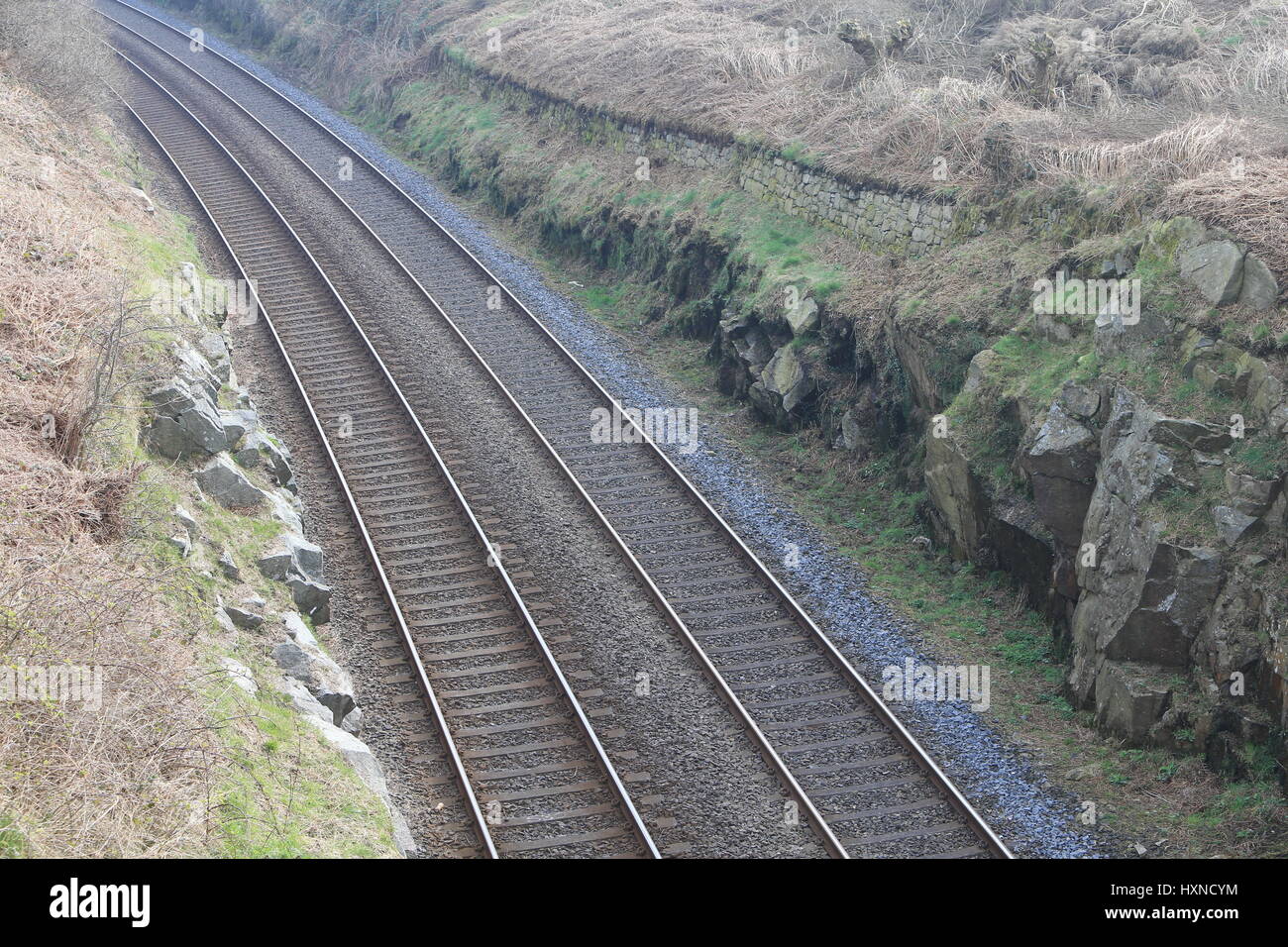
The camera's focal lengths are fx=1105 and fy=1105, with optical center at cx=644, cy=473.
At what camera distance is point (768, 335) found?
1889cm

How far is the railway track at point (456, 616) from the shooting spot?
10359 millimetres

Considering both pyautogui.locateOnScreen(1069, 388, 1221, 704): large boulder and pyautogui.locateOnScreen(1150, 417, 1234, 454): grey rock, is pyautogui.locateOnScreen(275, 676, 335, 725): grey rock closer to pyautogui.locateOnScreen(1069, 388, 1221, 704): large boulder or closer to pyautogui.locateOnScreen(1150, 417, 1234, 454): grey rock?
pyautogui.locateOnScreen(1069, 388, 1221, 704): large boulder

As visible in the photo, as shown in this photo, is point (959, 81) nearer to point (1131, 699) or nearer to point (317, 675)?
point (1131, 699)

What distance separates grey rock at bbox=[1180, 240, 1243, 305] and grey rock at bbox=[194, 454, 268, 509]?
11.3 metres

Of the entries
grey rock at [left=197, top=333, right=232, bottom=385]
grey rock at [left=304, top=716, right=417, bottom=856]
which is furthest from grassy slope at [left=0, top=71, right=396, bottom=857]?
grey rock at [left=197, top=333, right=232, bottom=385]

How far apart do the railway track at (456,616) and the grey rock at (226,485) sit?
5.51 ft

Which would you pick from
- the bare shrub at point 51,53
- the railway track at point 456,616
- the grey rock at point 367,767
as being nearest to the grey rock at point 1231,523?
the railway track at point 456,616

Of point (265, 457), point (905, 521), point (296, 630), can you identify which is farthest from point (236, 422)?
point (905, 521)

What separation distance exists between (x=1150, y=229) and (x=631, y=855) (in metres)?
9.46

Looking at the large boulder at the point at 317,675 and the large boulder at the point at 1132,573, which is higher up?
the large boulder at the point at 1132,573

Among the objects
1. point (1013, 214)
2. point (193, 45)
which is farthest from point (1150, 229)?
point (193, 45)

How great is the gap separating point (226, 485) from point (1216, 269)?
1169 cm

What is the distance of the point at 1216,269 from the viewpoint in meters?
12.2

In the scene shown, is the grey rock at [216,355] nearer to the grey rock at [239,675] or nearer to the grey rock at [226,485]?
the grey rock at [226,485]
